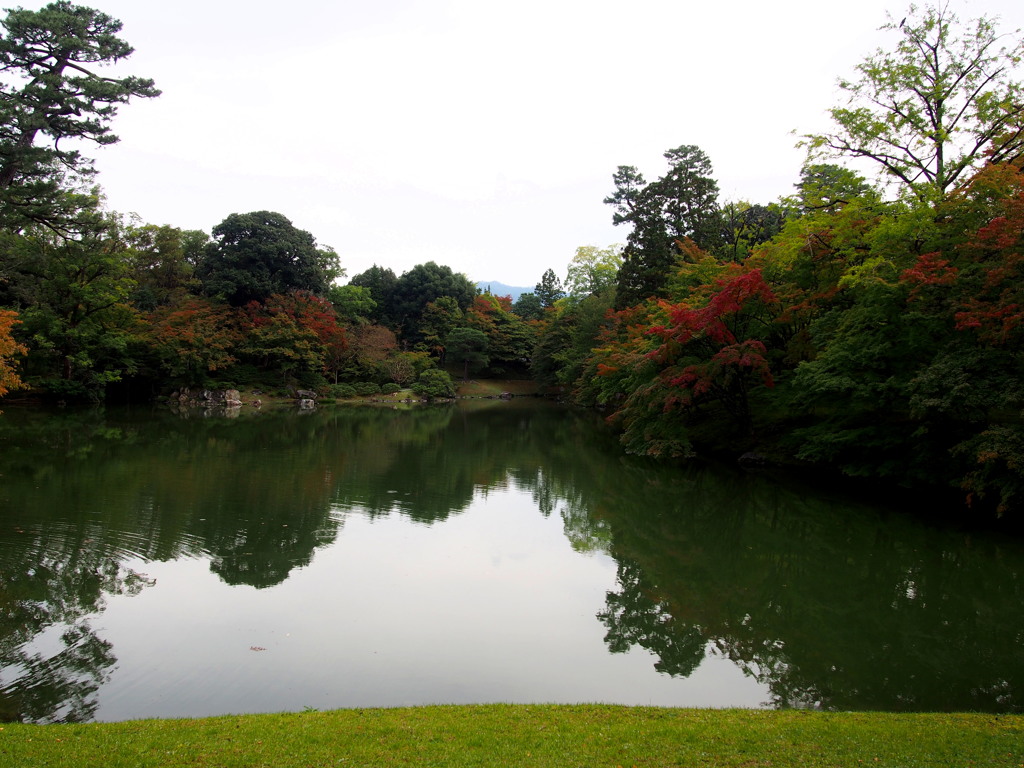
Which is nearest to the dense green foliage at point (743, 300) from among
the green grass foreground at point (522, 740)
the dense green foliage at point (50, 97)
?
the dense green foliage at point (50, 97)

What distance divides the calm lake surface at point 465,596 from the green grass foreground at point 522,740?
841 millimetres

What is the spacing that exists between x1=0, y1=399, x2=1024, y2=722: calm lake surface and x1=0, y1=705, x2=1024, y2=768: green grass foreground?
841 millimetres

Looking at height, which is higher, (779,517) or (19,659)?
(779,517)

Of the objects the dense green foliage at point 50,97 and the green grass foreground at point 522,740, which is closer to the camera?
the green grass foreground at point 522,740

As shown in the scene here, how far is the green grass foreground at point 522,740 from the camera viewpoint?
3.49 m

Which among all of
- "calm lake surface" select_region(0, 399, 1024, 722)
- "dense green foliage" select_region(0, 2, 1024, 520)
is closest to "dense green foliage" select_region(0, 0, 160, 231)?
"dense green foliage" select_region(0, 2, 1024, 520)

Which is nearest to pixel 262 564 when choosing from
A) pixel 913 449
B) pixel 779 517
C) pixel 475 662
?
pixel 475 662

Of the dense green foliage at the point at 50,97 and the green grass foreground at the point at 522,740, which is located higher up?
the dense green foliage at the point at 50,97

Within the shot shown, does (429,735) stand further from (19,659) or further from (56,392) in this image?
(56,392)

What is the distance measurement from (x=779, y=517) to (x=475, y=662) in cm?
803

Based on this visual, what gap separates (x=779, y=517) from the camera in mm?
11758

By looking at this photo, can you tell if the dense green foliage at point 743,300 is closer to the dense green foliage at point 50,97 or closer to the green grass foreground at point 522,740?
the dense green foliage at point 50,97

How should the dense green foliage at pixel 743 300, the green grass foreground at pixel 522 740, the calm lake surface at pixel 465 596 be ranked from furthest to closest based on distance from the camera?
the dense green foliage at pixel 743 300
the calm lake surface at pixel 465 596
the green grass foreground at pixel 522 740

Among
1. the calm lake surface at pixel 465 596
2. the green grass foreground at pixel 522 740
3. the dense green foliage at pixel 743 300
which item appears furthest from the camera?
the dense green foliage at pixel 743 300
